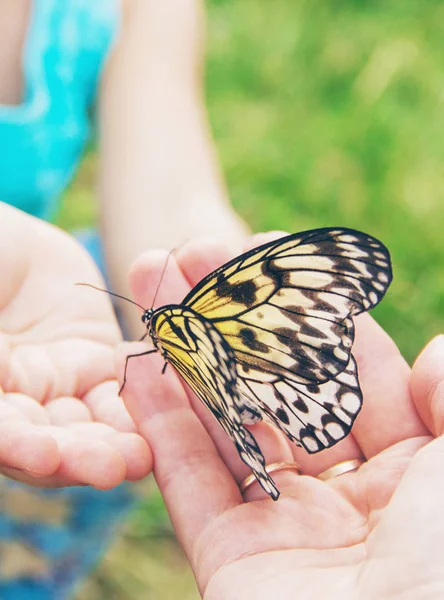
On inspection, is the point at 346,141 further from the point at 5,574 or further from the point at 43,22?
the point at 5,574

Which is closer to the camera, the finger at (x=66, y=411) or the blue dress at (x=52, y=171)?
the finger at (x=66, y=411)

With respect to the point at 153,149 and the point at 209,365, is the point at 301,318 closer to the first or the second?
the point at 209,365

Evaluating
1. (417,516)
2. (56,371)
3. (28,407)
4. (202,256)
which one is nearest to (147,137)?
(202,256)

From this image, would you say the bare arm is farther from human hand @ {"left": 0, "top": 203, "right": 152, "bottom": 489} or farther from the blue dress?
human hand @ {"left": 0, "top": 203, "right": 152, "bottom": 489}

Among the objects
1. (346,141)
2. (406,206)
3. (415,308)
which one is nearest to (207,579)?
(415,308)

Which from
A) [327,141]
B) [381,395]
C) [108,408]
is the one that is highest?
[327,141]

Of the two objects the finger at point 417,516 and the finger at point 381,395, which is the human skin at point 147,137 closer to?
the finger at point 381,395

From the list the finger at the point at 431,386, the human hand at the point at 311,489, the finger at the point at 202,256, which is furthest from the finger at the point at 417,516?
the finger at the point at 202,256
